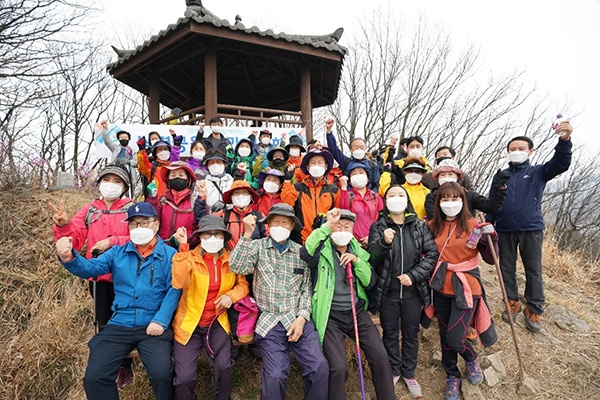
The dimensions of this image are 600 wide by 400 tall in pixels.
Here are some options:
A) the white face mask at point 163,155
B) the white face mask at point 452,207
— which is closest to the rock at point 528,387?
the white face mask at point 452,207

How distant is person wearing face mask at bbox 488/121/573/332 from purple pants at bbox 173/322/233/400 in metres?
3.39

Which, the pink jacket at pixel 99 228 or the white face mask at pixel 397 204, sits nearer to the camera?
the pink jacket at pixel 99 228

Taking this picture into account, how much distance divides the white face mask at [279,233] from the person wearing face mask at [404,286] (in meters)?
0.89

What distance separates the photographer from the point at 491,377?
3.11 m

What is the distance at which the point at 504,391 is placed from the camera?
3.06 metres

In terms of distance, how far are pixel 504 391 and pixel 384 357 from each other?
58.0 inches

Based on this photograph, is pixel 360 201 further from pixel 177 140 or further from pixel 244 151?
pixel 177 140

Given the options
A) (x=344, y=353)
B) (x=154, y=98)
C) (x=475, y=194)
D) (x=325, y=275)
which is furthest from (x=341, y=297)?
(x=154, y=98)

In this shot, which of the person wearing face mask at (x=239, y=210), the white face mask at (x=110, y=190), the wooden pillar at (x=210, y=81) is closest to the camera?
the white face mask at (x=110, y=190)

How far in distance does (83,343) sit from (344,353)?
3.52 meters

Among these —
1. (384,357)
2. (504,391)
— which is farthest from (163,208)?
(504,391)

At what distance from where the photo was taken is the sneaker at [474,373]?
3.04 m

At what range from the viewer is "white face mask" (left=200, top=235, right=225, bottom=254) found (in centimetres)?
286

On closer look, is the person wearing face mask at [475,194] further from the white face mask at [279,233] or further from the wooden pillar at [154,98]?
the wooden pillar at [154,98]
